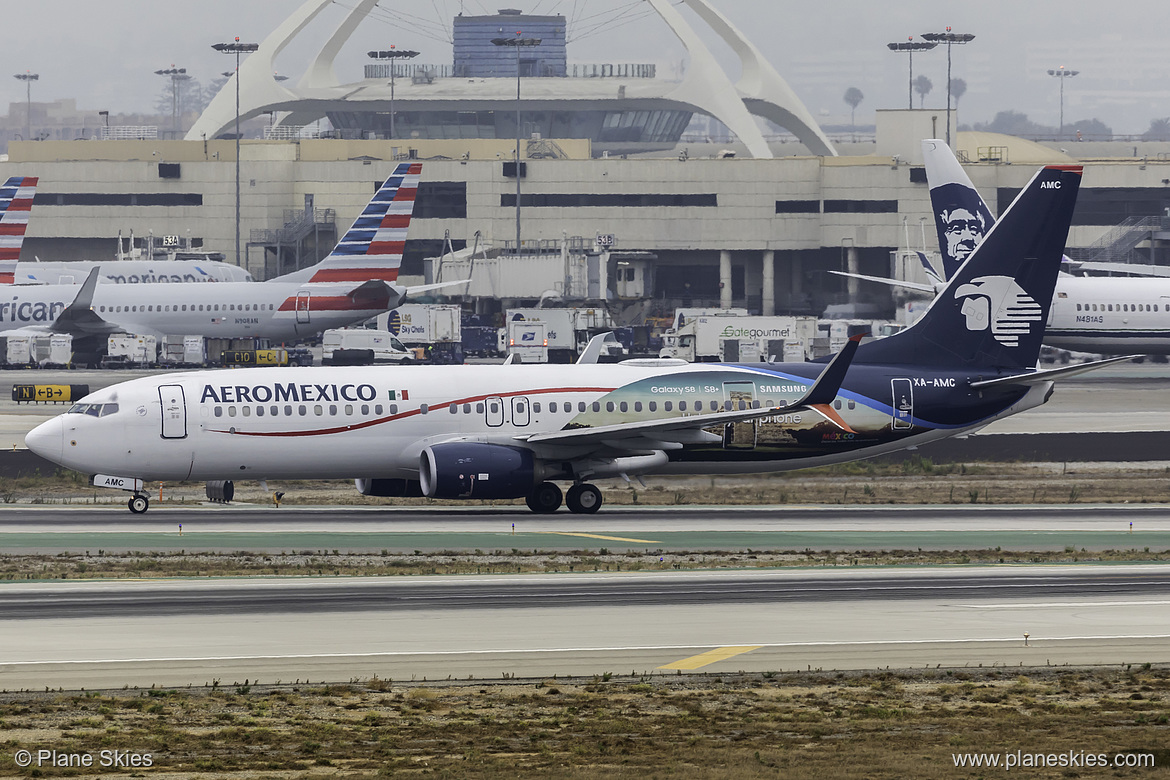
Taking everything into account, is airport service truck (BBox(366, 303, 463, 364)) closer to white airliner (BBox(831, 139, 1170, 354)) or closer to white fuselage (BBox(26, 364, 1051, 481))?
white airliner (BBox(831, 139, 1170, 354))

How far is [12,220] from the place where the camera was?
10131cm

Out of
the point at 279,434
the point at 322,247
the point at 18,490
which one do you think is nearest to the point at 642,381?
the point at 279,434

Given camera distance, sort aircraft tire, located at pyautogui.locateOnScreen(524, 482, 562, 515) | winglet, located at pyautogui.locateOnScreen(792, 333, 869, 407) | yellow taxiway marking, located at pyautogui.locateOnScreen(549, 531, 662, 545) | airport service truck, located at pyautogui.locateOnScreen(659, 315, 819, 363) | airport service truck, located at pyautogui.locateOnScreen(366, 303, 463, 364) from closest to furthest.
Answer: yellow taxiway marking, located at pyautogui.locateOnScreen(549, 531, 662, 545) < winglet, located at pyautogui.locateOnScreen(792, 333, 869, 407) < aircraft tire, located at pyautogui.locateOnScreen(524, 482, 562, 515) < airport service truck, located at pyautogui.locateOnScreen(659, 315, 819, 363) < airport service truck, located at pyautogui.locateOnScreen(366, 303, 463, 364)

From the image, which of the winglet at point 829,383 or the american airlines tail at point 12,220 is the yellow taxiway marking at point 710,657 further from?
the american airlines tail at point 12,220

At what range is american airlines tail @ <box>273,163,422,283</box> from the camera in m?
99.9

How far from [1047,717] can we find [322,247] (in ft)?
445

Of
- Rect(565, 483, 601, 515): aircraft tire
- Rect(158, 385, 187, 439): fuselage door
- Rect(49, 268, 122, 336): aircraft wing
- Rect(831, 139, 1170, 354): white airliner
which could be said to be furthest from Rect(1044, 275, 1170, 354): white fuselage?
Rect(158, 385, 187, 439): fuselage door

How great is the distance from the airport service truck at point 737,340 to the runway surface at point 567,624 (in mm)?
67044

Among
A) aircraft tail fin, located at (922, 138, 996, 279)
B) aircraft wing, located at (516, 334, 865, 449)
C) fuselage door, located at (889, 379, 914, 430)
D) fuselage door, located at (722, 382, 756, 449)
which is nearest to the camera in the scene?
aircraft wing, located at (516, 334, 865, 449)

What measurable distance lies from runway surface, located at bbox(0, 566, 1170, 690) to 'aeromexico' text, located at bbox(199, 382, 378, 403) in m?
12.1

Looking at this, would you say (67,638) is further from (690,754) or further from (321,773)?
(690,754)

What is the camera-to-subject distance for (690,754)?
17.8 meters

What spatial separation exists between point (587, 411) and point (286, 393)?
846cm

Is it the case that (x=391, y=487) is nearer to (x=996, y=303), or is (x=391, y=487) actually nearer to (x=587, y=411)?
(x=587, y=411)
